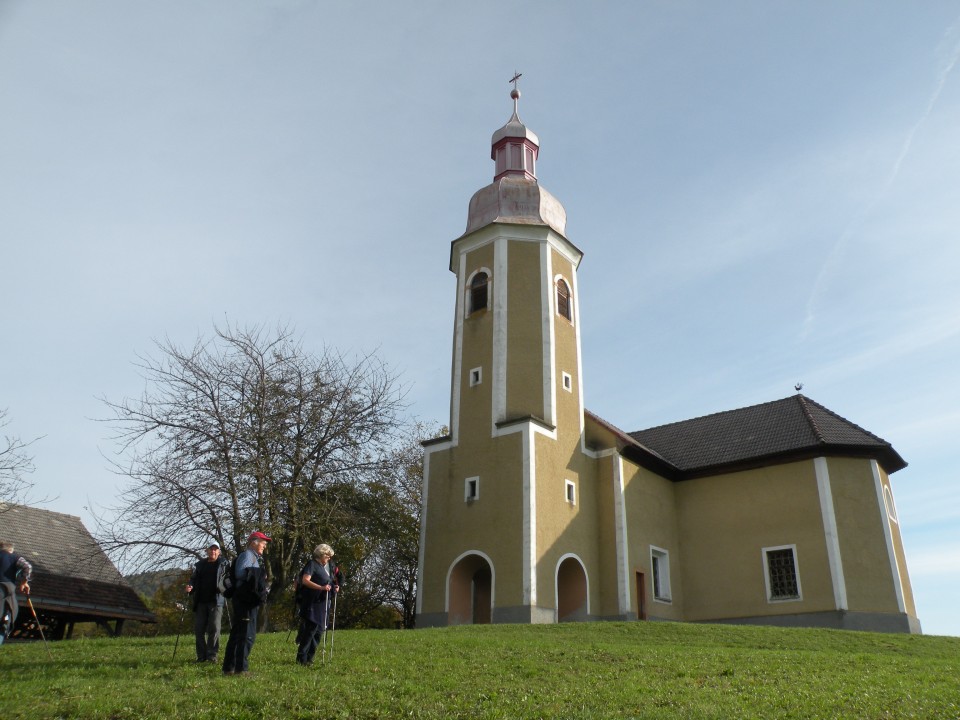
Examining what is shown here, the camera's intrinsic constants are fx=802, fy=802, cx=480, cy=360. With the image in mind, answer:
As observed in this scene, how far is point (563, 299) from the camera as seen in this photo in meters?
26.7

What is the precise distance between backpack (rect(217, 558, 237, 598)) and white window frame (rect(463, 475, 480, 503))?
12225 mm

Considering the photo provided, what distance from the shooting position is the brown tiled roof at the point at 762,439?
25.5 m

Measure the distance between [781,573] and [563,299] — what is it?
436 inches

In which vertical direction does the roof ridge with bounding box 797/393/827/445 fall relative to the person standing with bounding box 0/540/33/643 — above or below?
above

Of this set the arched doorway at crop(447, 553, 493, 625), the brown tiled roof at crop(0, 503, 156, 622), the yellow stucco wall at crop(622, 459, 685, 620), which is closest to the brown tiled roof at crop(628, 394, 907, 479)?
the yellow stucco wall at crop(622, 459, 685, 620)

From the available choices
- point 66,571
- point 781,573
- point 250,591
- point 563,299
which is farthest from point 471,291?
point 250,591

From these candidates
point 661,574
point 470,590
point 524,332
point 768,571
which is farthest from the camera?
point 661,574

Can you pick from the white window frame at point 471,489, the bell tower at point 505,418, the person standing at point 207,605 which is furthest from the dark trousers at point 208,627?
the white window frame at point 471,489

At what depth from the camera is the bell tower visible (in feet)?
71.8

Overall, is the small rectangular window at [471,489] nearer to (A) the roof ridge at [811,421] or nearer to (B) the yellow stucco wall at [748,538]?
(B) the yellow stucco wall at [748,538]

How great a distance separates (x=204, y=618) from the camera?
11.1 metres

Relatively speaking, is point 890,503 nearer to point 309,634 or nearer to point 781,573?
point 781,573

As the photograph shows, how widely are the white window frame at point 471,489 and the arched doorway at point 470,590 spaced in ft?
5.32

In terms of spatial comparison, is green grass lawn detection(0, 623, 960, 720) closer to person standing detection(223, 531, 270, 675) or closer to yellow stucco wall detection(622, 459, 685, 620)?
person standing detection(223, 531, 270, 675)
